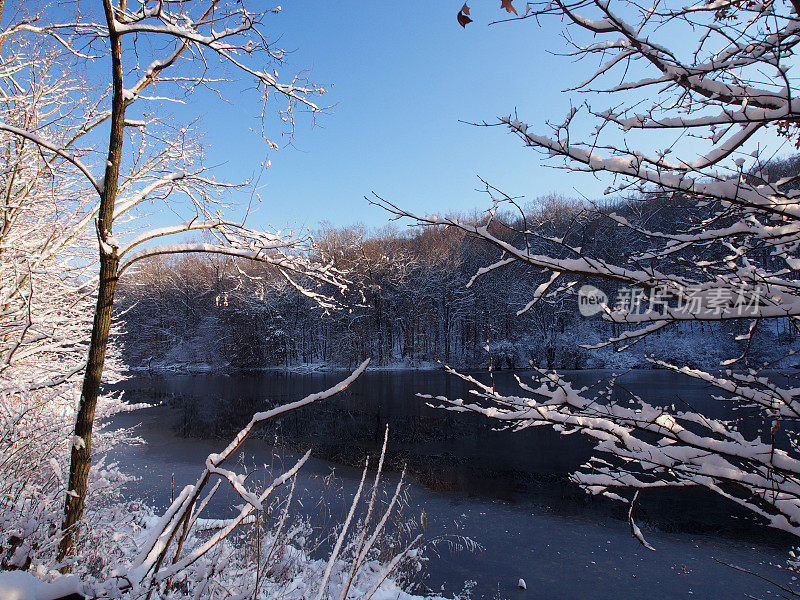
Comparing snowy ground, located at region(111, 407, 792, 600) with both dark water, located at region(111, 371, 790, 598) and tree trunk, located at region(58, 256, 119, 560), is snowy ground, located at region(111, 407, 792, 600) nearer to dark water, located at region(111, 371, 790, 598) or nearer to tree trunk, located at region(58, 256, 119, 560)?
dark water, located at region(111, 371, 790, 598)

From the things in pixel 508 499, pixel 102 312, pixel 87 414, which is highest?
pixel 102 312

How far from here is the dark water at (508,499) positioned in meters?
6.72

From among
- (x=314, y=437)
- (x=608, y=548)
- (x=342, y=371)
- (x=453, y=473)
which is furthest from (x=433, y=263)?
(x=608, y=548)

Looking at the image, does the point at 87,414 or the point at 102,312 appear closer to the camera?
the point at 87,414

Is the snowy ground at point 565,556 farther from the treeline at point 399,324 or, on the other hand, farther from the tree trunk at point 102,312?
the treeline at point 399,324

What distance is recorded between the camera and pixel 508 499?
32.1ft

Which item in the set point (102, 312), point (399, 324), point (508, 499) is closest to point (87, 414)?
point (102, 312)

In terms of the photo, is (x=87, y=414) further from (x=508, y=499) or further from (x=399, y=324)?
(x=399, y=324)

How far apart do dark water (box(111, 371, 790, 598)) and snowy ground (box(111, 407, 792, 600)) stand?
0.08 feet

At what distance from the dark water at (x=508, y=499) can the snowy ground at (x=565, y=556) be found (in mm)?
23

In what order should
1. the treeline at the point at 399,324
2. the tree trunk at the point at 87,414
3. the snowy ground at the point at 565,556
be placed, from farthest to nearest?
1. the treeline at the point at 399,324
2. the snowy ground at the point at 565,556
3. the tree trunk at the point at 87,414

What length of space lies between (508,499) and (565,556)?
8.24ft

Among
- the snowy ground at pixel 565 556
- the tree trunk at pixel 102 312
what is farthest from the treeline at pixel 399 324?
the tree trunk at pixel 102 312

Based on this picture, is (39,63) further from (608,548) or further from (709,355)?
(709,355)
